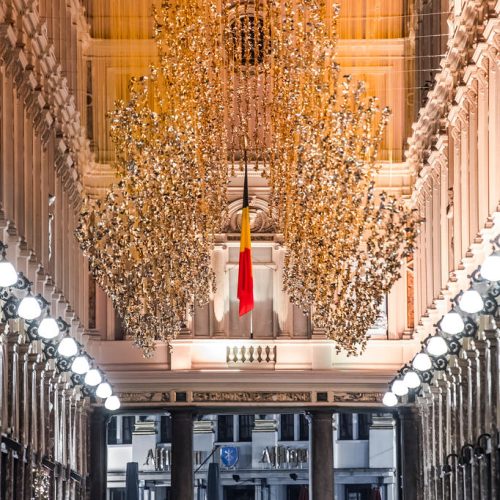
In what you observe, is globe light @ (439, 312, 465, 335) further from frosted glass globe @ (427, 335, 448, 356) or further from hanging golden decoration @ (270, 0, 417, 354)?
hanging golden decoration @ (270, 0, 417, 354)

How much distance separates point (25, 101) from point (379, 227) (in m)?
7.63

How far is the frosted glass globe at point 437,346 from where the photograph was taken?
41531 millimetres

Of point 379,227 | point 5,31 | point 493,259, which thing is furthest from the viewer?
point 379,227

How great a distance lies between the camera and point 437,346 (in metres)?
41.6

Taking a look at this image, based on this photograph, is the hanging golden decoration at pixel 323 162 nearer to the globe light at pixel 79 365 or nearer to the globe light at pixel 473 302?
the globe light at pixel 79 365

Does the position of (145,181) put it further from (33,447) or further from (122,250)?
(33,447)

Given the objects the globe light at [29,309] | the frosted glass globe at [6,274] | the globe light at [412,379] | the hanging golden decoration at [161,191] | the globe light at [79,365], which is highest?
the hanging golden decoration at [161,191]

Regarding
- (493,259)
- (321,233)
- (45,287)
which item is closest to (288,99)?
(321,233)

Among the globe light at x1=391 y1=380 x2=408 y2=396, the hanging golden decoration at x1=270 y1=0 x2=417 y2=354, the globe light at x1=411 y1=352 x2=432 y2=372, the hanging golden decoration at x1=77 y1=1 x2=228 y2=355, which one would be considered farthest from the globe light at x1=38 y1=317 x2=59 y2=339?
the globe light at x1=391 y1=380 x2=408 y2=396

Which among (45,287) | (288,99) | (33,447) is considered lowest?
(33,447)

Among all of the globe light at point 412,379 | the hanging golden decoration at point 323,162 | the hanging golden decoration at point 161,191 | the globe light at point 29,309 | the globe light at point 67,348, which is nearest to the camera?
the globe light at point 29,309

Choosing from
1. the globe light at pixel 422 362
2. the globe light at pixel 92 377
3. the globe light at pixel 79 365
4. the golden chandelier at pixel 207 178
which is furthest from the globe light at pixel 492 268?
the globe light at pixel 92 377

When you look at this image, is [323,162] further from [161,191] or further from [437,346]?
[437,346]

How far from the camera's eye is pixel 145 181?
46219mm
